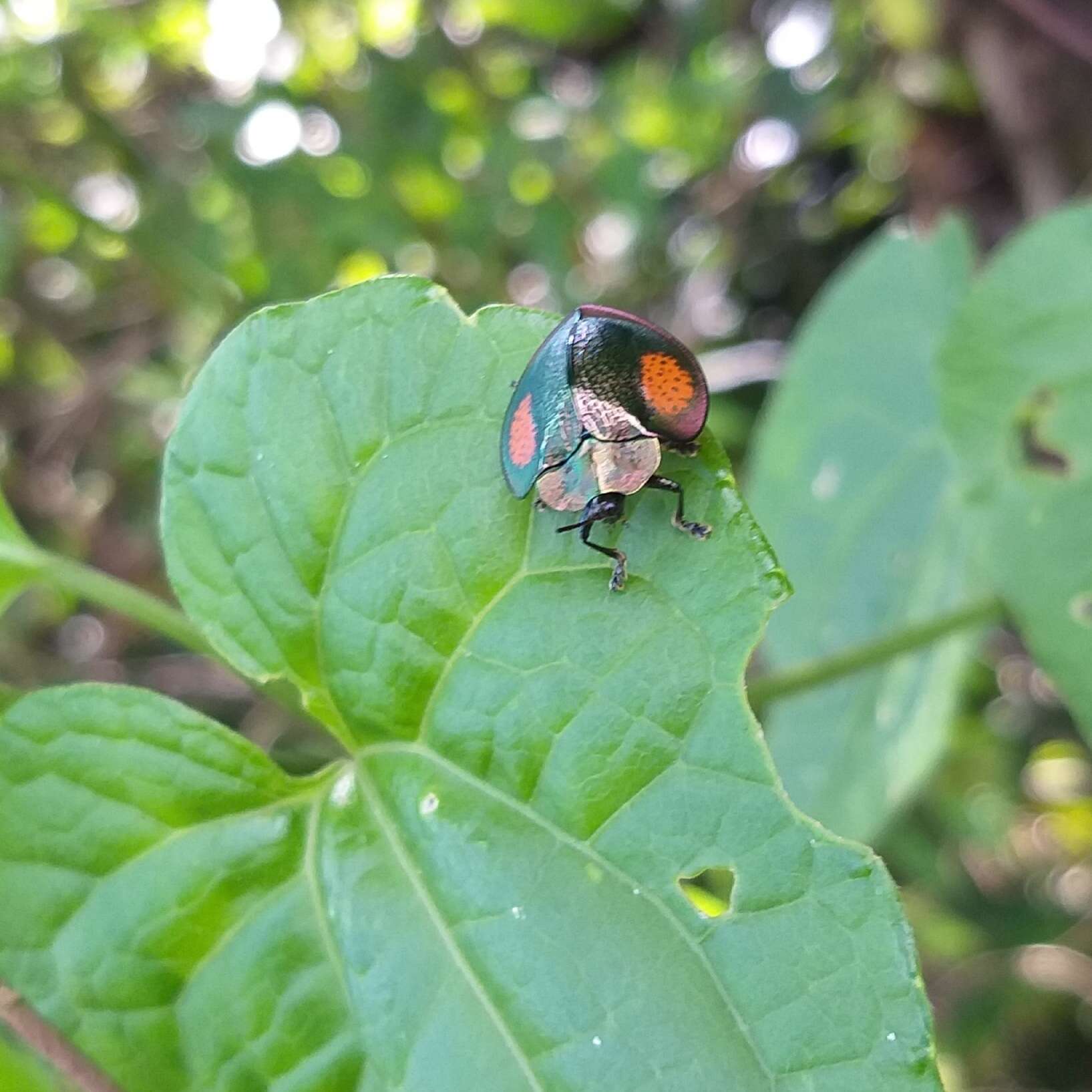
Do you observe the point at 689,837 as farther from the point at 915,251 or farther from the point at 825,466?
the point at 915,251

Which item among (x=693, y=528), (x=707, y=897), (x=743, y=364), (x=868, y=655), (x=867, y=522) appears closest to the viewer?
(x=693, y=528)

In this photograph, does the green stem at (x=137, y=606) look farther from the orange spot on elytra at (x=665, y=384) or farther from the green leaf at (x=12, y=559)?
the orange spot on elytra at (x=665, y=384)

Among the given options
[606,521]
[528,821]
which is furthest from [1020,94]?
[528,821]

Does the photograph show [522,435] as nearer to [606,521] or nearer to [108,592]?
[606,521]

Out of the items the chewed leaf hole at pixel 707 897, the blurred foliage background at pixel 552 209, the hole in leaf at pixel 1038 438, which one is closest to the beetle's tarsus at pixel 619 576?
the chewed leaf hole at pixel 707 897

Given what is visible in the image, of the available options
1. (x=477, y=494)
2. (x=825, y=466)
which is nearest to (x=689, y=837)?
(x=477, y=494)
